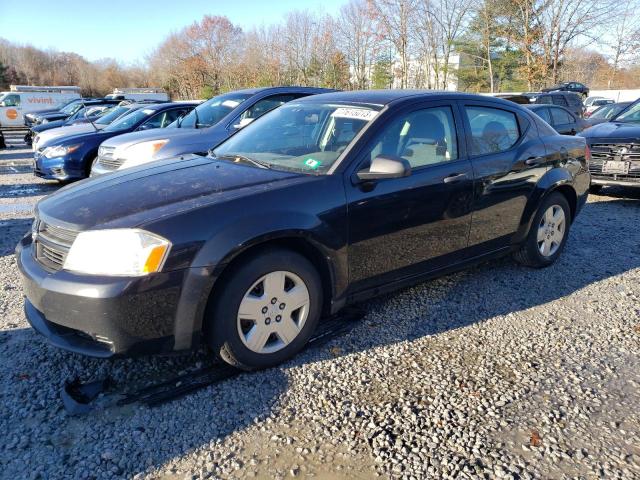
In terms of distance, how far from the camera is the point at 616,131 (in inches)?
305

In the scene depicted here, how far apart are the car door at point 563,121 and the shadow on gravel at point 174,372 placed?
275 inches

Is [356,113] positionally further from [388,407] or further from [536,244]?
[536,244]

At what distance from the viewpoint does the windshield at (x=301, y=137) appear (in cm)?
336

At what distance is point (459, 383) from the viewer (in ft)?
9.53

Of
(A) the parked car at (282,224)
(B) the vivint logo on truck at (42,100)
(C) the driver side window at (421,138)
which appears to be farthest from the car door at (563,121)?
(B) the vivint logo on truck at (42,100)

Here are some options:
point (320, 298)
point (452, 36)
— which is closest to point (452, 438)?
point (320, 298)

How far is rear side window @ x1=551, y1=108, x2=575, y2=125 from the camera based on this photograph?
10862 millimetres

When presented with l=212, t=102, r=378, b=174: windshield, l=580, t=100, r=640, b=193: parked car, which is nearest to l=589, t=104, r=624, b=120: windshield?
l=580, t=100, r=640, b=193: parked car

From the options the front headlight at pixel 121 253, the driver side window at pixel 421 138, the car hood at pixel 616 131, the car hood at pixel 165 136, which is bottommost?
the front headlight at pixel 121 253

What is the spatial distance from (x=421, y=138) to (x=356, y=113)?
53cm

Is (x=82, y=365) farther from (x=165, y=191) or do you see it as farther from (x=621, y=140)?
(x=621, y=140)

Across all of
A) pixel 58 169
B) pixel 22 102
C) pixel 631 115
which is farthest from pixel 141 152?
pixel 22 102

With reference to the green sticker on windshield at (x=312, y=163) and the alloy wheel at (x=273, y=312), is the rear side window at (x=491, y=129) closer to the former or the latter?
the green sticker on windshield at (x=312, y=163)

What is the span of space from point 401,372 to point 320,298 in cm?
69
